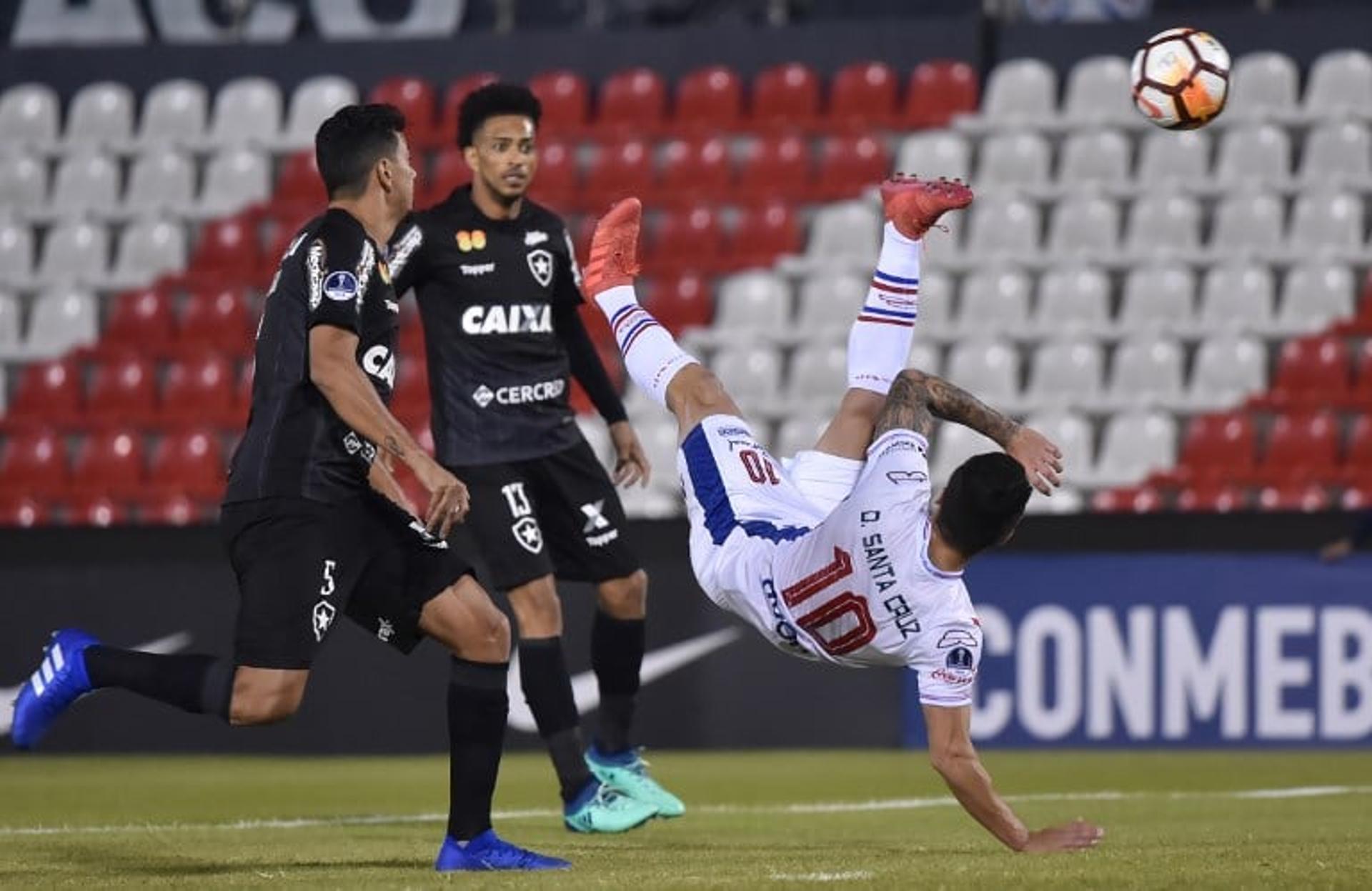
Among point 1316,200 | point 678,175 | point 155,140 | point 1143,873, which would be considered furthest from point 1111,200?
point 1143,873

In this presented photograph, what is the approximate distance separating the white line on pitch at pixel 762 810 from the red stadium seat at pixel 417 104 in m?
9.16

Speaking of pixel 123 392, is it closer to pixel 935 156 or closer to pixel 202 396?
pixel 202 396

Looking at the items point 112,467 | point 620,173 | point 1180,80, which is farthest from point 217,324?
point 1180,80

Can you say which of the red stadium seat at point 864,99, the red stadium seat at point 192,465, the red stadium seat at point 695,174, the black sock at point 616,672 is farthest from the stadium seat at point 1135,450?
the black sock at point 616,672

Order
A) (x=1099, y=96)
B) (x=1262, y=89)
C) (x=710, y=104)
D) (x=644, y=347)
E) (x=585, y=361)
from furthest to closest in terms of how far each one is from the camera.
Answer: (x=710, y=104), (x=1099, y=96), (x=1262, y=89), (x=585, y=361), (x=644, y=347)

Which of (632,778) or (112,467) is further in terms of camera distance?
(112,467)

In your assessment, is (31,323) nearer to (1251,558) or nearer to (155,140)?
(155,140)

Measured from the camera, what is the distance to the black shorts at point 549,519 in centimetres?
870

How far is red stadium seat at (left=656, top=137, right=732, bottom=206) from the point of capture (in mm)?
17156

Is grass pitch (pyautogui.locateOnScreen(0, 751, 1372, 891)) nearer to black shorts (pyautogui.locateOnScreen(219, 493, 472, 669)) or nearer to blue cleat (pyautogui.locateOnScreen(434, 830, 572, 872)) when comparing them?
blue cleat (pyautogui.locateOnScreen(434, 830, 572, 872))

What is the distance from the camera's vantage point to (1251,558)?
484 inches

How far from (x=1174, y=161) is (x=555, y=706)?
9.17m

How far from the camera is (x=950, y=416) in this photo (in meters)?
7.52

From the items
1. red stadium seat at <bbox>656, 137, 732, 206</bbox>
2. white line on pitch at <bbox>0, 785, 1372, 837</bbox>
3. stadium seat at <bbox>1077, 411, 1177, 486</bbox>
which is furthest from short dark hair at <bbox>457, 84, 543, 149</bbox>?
red stadium seat at <bbox>656, 137, 732, 206</bbox>
